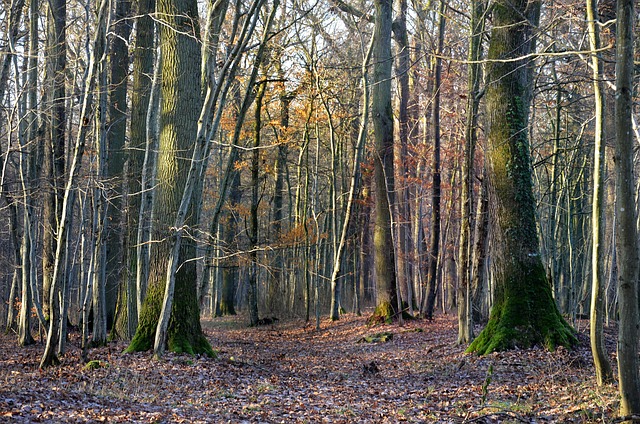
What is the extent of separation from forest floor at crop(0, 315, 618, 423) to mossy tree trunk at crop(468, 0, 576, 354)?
507mm

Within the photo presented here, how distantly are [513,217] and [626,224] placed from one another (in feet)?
17.2

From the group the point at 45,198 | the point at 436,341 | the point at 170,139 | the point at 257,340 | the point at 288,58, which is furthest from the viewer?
the point at 288,58

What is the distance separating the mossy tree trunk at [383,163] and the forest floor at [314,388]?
4.11 meters

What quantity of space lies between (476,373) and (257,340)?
9133 mm

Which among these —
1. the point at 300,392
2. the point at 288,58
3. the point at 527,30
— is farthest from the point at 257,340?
the point at 527,30

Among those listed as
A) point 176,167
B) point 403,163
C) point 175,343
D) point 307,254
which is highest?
point 403,163

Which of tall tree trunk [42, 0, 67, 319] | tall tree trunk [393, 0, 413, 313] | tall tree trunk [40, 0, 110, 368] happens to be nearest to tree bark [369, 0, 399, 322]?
tall tree trunk [393, 0, 413, 313]

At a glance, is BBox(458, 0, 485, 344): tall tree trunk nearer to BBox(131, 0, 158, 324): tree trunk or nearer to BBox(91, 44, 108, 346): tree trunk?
BBox(91, 44, 108, 346): tree trunk

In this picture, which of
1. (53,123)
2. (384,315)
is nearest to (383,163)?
(384,315)

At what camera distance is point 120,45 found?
16.2 m

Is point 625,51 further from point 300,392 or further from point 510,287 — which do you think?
point 300,392

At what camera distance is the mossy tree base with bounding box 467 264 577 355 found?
1011 centimetres

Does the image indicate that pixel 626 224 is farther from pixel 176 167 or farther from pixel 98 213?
pixel 98 213

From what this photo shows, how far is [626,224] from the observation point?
5582mm
